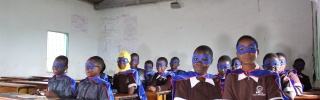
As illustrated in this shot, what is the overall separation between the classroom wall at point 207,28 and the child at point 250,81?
12.8ft

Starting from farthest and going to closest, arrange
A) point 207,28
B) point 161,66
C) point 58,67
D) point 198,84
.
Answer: point 207,28 → point 161,66 → point 58,67 → point 198,84

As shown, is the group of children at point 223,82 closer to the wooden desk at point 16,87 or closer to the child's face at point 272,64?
the child's face at point 272,64

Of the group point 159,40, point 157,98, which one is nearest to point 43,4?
point 159,40

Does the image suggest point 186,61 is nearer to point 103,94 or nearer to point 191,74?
point 103,94

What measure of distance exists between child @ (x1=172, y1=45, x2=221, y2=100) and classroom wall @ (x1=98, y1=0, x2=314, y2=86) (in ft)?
12.8

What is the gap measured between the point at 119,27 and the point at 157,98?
13.4ft

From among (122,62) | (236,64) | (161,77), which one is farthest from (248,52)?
(161,77)

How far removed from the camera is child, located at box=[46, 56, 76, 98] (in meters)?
2.88

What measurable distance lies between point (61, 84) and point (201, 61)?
1.55 metres

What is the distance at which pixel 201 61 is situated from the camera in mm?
2061

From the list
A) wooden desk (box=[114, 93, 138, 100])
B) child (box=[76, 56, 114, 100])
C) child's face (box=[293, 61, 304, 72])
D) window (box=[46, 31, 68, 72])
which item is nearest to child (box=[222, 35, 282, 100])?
child (box=[76, 56, 114, 100])

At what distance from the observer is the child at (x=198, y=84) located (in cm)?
201

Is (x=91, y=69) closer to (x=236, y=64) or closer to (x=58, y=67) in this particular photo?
(x=58, y=67)

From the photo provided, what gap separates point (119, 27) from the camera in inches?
304
